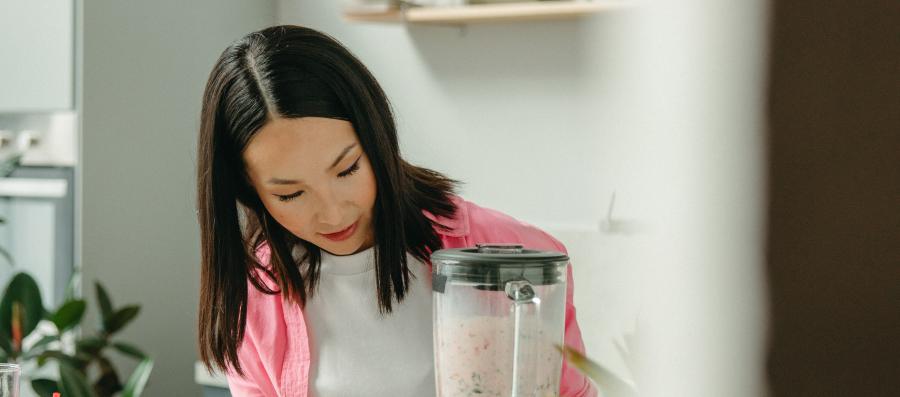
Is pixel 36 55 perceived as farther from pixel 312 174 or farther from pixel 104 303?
pixel 312 174

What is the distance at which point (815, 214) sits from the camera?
0.15 metres

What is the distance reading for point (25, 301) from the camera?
252 cm

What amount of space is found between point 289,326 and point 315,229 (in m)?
0.18

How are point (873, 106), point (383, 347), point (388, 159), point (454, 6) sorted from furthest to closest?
point (454, 6), point (383, 347), point (388, 159), point (873, 106)

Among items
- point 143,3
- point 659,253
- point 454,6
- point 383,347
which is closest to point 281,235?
point 383,347

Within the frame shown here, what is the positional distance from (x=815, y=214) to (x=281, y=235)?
1280 millimetres

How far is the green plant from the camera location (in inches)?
95.6

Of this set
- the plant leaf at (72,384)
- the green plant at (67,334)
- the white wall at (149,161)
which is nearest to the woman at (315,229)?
the plant leaf at (72,384)

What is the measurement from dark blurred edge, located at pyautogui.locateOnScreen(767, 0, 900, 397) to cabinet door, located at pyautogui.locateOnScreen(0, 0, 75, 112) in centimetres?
276

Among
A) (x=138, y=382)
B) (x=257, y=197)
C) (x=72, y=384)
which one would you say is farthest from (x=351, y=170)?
(x=138, y=382)

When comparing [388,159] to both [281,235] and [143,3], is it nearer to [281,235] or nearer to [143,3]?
[281,235]

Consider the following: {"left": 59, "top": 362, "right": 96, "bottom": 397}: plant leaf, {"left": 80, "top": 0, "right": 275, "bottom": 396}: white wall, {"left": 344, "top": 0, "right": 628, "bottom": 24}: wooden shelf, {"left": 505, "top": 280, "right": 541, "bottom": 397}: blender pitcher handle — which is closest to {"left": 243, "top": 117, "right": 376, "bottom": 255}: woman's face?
{"left": 505, "top": 280, "right": 541, "bottom": 397}: blender pitcher handle

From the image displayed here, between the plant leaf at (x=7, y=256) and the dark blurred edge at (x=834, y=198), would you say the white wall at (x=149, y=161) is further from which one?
the dark blurred edge at (x=834, y=198)

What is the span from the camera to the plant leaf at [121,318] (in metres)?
2.61
